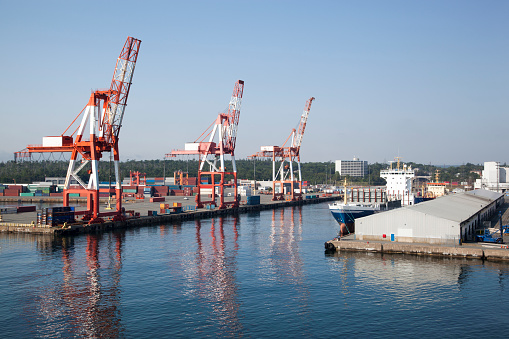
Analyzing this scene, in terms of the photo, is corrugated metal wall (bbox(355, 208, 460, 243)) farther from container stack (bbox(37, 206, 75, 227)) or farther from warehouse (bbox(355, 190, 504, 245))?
container stack (bbox(37, 206, 75, 227))

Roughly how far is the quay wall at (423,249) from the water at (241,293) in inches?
41.7

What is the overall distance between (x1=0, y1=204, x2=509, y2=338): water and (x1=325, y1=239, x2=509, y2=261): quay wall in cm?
106

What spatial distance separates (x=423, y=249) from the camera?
141 feet

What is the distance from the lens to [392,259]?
1662 inches

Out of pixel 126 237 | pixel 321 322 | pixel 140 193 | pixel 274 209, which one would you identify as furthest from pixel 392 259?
pixel 140 193

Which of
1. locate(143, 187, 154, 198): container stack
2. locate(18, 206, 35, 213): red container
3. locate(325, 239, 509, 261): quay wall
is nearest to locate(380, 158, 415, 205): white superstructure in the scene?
locate(325, 239, 509, 261): quay wall

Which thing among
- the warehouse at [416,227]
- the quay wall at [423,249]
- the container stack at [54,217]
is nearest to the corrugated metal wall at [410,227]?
the warehouse at [416,227]

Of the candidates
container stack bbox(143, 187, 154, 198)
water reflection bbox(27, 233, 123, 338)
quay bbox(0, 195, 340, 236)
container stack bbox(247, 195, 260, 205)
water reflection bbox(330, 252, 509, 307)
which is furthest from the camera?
container stack bbox(143, 187, 154, 198)

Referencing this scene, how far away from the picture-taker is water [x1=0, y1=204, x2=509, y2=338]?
25.9m

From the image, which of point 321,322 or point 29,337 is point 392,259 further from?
point 29,337

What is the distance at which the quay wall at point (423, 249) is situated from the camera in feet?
134

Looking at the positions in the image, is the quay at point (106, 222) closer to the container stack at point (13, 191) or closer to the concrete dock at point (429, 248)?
the concrete dock at point (429, 248)

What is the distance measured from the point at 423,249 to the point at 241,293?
19.4m

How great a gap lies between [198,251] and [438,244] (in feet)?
78.4
